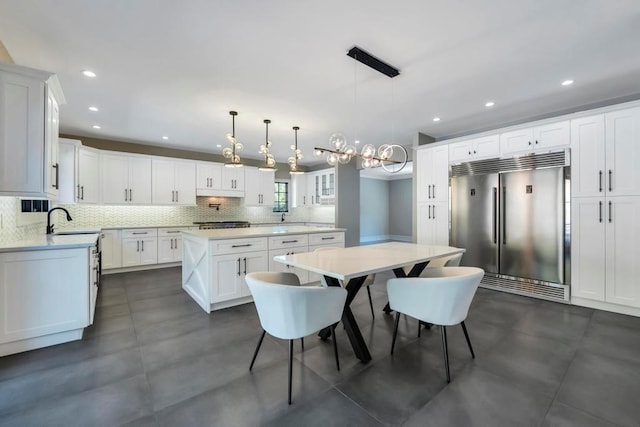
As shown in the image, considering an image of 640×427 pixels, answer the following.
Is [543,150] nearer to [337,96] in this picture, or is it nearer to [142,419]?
[337,96]

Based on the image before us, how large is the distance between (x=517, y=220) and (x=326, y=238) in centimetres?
272

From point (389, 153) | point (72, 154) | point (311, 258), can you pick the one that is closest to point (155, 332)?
point (311, 258)

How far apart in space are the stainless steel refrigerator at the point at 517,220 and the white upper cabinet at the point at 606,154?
137mm

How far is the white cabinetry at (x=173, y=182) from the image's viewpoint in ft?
19.0

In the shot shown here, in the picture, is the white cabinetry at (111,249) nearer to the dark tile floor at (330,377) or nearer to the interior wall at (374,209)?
the dark tile floor at (330,377)

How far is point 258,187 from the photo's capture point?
7.33 m

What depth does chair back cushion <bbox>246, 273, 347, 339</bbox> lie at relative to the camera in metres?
1.69

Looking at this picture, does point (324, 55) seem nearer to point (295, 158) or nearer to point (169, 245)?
point (295, 158)

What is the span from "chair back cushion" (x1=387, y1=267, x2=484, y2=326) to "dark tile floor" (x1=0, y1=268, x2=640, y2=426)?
414mm

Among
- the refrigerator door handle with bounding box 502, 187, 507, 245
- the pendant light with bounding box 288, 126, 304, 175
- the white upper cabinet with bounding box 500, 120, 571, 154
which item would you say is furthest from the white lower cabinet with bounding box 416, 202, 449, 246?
the pendant light with bounding box 288, 126, 304, 175

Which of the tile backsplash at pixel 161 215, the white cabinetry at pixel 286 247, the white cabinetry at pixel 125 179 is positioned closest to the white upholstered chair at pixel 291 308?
the white cabinetry at pixel 286 247

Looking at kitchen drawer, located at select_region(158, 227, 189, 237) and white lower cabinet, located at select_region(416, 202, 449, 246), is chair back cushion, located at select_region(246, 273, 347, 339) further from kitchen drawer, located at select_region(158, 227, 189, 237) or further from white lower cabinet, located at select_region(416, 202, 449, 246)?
kitchen drawer, located at select_region(158, 227, 189, 237)

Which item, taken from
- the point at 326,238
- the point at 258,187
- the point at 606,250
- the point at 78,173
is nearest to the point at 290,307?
the point at 326,238

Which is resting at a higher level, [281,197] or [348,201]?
[281,197]
